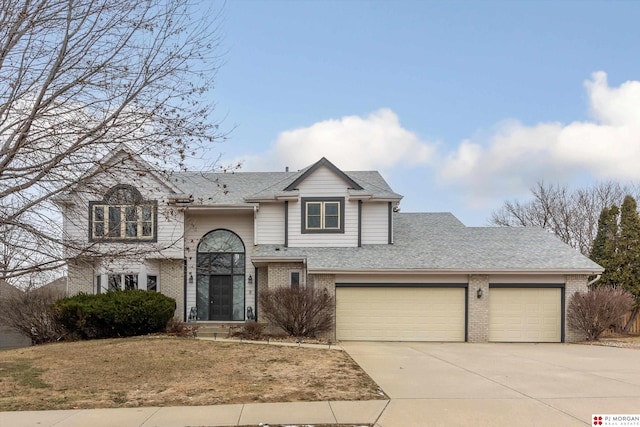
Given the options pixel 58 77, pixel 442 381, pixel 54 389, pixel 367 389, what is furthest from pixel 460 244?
pixel 58 77

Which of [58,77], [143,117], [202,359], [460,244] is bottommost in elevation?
[202,359]

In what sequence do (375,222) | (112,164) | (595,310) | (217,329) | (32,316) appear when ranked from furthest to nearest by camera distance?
(375,222) < (217,329) < (32,316) < (595,310) < (112,164)

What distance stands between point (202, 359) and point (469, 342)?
32.3ft

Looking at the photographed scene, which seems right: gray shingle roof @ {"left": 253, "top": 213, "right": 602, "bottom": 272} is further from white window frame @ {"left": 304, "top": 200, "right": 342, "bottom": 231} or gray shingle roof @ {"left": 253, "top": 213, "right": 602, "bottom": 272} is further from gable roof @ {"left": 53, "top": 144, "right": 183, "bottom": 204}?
gable roof @ {"left": 53, "top": 144, "right": 183, "bottom": 204}

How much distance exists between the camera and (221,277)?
69.4 feet

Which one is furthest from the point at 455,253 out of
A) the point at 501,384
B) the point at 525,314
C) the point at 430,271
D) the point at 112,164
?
the point at 112,164

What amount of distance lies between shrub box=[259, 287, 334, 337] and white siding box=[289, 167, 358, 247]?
2946 millimetres

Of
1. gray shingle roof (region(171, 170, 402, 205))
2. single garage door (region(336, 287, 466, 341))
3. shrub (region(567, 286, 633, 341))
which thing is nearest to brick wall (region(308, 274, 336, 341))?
single garage door (region(336, 287, 466, 341))

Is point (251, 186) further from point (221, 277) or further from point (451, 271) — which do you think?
point (451, 271)

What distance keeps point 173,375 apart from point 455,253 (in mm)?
12039

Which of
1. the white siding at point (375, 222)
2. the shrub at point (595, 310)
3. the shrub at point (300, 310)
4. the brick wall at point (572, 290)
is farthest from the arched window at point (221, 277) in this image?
the shrub at point (595, 310)

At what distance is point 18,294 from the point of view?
57.6ft

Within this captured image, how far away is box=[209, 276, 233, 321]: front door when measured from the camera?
68.6 ft

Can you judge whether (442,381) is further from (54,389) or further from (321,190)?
(321,190)
